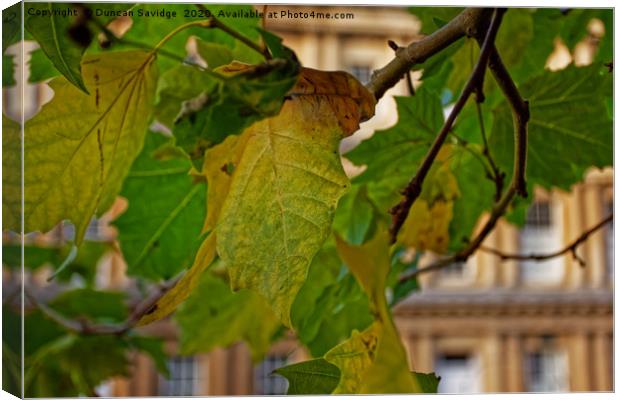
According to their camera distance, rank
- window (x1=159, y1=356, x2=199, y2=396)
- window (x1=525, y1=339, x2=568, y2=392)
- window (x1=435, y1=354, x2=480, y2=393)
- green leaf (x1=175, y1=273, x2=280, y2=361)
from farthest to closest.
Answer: window (x1=159, y1=356, x2=199, y2=396) → window (x1=525, y1=339, x2=568, y2=392) → window (x1=435, y1=354, x2=480, y2=393) → green leaf (x1=175, y1=273, x2=280, y2=361)

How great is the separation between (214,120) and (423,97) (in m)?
0.13

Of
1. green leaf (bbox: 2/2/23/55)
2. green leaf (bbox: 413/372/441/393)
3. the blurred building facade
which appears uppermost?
the blurred building facade

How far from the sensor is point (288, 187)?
6.4 inches

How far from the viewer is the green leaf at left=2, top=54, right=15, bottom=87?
0.94 ft

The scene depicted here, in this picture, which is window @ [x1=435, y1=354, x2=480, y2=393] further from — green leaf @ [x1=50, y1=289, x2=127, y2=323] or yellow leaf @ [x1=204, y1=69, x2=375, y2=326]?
yellow leaf @ [x1=204, y1=69, x2=375, y2=326]

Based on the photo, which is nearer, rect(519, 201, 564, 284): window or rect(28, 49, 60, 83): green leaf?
rect(28, 49, 60, 83): green leaf

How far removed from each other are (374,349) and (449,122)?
0.06m

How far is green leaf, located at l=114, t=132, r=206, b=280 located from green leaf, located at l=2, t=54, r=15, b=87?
0.05 meters

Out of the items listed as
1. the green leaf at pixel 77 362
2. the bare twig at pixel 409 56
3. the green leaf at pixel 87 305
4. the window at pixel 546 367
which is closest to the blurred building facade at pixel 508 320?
the window at pixel 546 367

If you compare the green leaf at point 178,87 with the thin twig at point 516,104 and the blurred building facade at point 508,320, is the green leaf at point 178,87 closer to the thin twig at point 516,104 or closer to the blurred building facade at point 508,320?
the thin twig at point 516,104

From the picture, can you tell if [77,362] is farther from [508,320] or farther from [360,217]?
[508,320]

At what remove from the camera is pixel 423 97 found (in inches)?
10.4

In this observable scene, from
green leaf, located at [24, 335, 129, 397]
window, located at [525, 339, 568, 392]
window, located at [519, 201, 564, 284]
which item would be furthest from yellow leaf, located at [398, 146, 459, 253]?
window, located at [519, 201, 564, 284]

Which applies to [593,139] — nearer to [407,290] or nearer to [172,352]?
[407,290]
